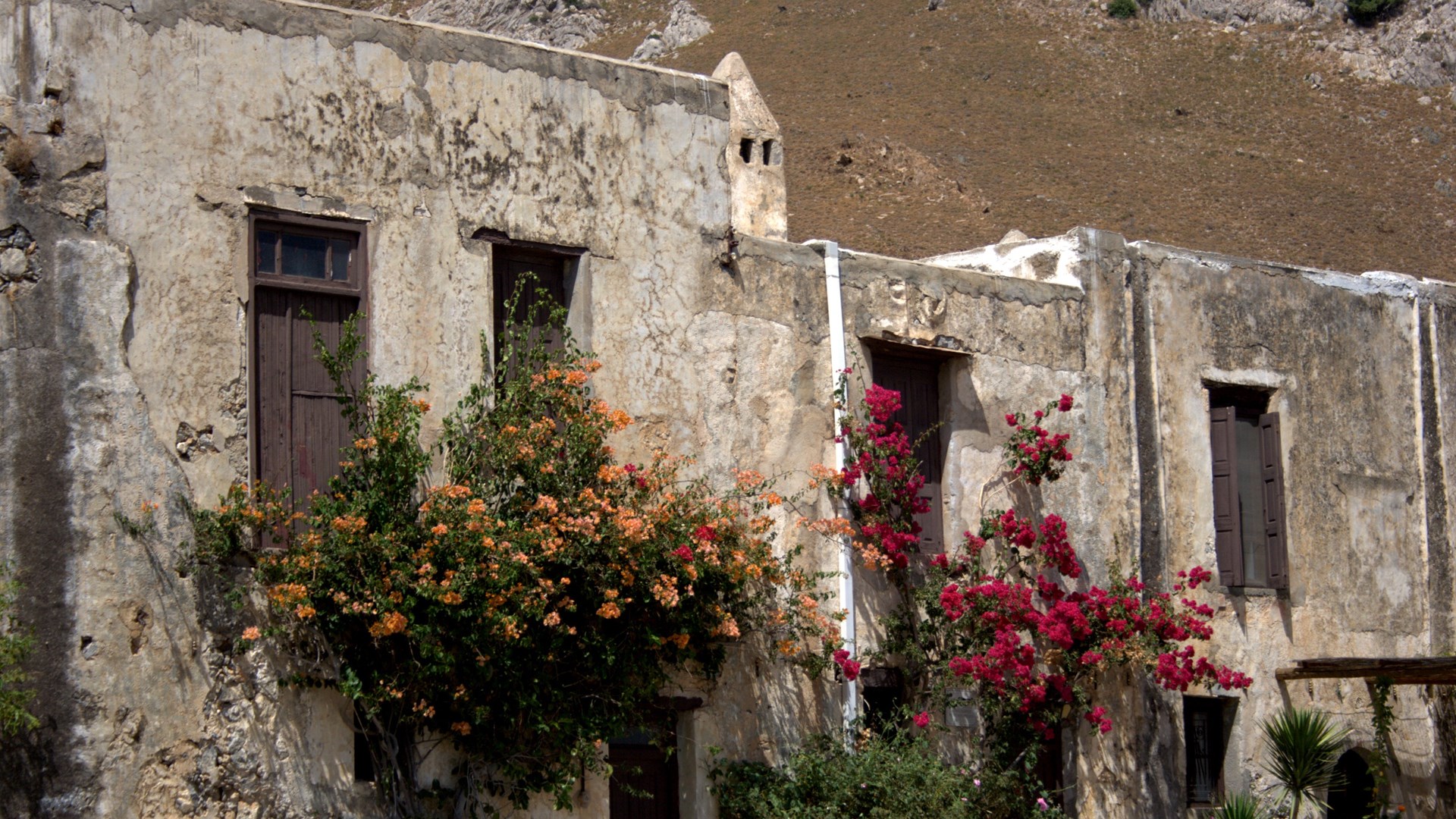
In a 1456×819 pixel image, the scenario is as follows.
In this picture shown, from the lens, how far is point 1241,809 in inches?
503

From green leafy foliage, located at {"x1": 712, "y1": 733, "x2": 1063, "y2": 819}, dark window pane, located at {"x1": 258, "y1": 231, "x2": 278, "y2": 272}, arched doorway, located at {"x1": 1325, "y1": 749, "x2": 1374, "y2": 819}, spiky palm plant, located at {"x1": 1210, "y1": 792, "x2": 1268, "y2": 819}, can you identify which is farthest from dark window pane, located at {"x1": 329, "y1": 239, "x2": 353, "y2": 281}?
arched doorway, located at {"x1": 1325, "y1": 749, "x2": 1374, "y2": 819}

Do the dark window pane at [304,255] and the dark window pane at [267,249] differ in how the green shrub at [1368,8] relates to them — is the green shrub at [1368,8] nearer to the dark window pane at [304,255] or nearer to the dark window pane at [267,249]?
the dark window pane at [304,255]

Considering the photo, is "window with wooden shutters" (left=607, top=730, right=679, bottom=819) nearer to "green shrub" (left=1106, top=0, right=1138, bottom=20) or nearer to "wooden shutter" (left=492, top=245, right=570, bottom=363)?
"wooden shutter" (left=492, top=245, right=570, bottom=363)

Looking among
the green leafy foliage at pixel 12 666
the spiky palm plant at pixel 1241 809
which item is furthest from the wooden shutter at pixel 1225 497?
the green leafy foliage at pixel 12 666

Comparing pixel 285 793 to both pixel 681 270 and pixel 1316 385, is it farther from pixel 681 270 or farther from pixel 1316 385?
pixel 1316 385

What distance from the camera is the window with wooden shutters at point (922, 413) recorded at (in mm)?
12055

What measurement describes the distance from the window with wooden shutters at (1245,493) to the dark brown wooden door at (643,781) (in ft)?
17.6

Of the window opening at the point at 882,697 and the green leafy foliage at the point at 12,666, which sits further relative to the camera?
the window opening at the point at 882,697

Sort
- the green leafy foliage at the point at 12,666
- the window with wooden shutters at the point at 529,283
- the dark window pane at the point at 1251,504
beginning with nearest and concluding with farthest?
the green leafy foliage at the point at 12,666 → the window with wooden shutters at the point at 529,283 → the dark window pane at the point at 1251,504

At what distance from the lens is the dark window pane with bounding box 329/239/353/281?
9.54 m

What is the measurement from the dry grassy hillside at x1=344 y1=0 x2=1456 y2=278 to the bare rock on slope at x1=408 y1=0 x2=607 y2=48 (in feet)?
7.70

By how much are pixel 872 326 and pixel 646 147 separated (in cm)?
211

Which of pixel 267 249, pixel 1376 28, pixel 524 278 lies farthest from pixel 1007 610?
pixel 1376 28

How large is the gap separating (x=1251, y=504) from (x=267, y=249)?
8.41 metres
